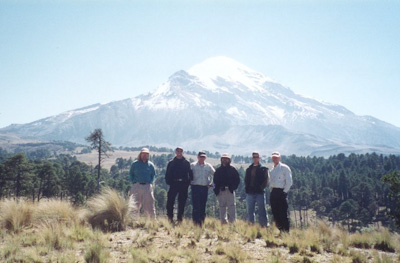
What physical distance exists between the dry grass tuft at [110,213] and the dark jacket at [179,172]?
1.85 metres

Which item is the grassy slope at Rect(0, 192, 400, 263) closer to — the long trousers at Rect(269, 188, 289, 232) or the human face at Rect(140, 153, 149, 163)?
the long trousers at Rect(269, 188, 289, 232)

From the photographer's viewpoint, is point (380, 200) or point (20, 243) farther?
point (380, 200)

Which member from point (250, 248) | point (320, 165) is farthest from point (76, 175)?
point (320, 165)

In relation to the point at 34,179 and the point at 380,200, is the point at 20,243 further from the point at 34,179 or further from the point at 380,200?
the point at 380,200

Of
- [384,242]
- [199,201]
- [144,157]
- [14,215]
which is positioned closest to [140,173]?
[144,157]

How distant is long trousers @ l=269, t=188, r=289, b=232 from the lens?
8.20 metres

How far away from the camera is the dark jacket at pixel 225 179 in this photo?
370 inches

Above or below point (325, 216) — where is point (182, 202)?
above

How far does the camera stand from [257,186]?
8953 millimetres

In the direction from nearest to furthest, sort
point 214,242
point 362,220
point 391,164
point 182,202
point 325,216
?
point 214,242 → point 182,202 → point 362,220 → point 325,216 → point 391,164

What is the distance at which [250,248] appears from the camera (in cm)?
637

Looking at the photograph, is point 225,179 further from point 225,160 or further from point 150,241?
point 150,241

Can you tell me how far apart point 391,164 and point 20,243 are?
149m

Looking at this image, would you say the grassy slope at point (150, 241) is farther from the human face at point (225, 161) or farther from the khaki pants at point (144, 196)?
the human face at point (225, 161)
